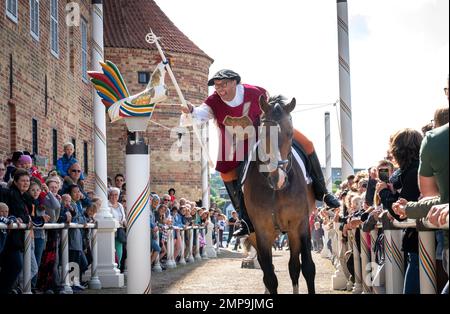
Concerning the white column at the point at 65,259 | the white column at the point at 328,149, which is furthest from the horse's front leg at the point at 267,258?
the white column at the point at 328,149

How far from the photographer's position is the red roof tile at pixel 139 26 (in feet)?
127

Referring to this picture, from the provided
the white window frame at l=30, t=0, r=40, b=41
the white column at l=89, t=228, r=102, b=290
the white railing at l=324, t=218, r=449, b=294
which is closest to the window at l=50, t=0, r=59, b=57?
the white window frame at l=30, t=0, r=40, b=41

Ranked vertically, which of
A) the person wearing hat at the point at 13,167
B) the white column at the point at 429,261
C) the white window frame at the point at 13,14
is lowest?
the white column at the point at 429,261

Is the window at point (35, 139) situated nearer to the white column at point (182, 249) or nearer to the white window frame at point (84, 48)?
the white column at point (182, 249)

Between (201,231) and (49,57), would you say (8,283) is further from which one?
(201,231)

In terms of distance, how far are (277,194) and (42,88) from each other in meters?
14.4

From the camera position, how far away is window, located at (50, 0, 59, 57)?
23.5 m

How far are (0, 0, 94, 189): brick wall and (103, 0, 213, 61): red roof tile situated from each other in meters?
9.87

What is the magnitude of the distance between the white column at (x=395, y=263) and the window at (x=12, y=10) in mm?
13370

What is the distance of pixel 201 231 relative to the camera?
27.1 m

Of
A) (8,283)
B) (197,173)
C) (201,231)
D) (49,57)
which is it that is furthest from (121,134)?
(8,283)

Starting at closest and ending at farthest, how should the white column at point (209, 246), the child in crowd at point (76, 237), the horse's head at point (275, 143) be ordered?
1. the horse's head at point (275, 143)
2. the child in crowd at point (76, 237)
3. the white column at point (209, 246)

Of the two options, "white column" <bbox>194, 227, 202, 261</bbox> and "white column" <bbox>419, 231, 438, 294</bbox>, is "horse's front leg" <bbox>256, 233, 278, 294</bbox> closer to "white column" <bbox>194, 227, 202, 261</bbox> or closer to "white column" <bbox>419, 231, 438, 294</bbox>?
"white column" <bbox>419, 231, 438, 294</bbox>

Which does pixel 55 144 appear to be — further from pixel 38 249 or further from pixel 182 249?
pixel 38 249
